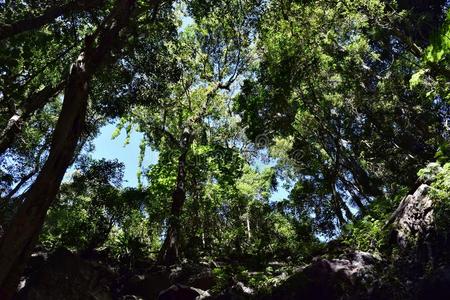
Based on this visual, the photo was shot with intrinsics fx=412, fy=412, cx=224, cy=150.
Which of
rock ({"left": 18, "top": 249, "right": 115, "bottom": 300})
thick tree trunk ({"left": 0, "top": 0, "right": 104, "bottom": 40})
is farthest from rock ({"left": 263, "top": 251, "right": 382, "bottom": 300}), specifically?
thick tree trunk ({"left": 0, "top": 0, "right": 104, "bottom": 40})

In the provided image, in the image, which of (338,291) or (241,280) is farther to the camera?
(241,280)

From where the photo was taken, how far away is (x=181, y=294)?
920 cm

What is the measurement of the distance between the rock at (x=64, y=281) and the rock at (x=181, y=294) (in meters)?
1.60

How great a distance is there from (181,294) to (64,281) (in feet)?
8.78

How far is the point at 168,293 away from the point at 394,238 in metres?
5.23

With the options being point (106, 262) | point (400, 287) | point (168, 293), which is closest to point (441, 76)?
point (400, 287)

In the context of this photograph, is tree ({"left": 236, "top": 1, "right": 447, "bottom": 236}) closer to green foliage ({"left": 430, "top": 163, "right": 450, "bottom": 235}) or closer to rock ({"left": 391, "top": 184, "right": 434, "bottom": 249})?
rock ({"left": 391, "top": 184, "right": 434, "bottom": 249})

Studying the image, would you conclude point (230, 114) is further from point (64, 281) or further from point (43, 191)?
point (43, 191)

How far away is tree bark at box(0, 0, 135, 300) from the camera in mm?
5445

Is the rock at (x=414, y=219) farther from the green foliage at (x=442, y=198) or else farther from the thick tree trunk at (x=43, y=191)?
the thick tree trunk at (x=43, y=191)

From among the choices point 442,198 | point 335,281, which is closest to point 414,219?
point 442,198

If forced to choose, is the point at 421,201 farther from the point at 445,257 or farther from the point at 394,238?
the point at 445,257

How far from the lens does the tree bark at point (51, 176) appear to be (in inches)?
214

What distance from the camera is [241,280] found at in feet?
32.4
